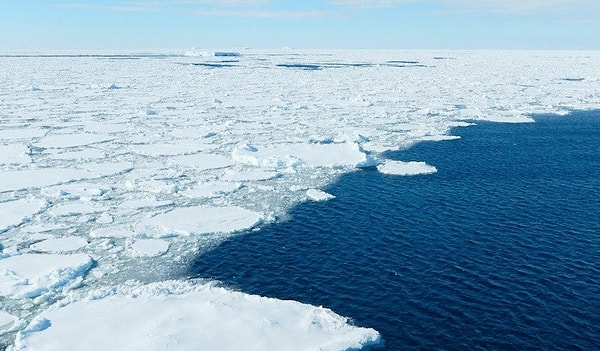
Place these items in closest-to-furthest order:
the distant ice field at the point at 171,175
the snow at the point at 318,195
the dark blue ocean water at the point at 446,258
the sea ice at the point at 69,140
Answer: the dark blue ocean water at the point at 446,258, the distant ice field at the point at 171,175, the snow at the point at 318,195, the sea ice at the point at 69,140

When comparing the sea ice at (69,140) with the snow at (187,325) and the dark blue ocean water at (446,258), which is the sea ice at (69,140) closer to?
the dark blue ocean water at (446,258)

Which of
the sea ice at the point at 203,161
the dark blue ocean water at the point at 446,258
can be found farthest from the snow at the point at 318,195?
the sea ice at the point at 203,161

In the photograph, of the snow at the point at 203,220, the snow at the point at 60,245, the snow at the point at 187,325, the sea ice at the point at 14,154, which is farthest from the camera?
the sea ice at the point at 14,154

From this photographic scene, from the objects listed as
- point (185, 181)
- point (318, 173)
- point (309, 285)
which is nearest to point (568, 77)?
point (318, 173)

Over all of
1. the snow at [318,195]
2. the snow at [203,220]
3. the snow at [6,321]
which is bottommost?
the snow at [6,321]

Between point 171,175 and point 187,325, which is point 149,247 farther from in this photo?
point 171,175

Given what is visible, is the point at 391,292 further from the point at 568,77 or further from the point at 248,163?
the point at 568,77
